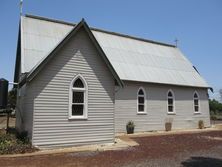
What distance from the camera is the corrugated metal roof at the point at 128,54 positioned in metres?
17.9

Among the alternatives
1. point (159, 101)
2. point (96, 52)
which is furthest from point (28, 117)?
point (159, 101)

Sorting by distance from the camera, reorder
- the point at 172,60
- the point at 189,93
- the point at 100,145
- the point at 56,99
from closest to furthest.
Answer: the point at 56,99 → the point at 100,145 → the point at 189,93 → the point at 172,60

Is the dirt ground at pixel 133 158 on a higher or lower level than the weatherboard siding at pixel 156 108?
lower

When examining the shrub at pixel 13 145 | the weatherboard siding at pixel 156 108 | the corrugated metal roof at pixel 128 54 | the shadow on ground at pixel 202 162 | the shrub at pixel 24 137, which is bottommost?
the shadow on ground at pixel 202 162

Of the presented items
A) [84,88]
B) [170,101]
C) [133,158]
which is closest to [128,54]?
[170,101]

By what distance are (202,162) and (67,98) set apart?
737 cm

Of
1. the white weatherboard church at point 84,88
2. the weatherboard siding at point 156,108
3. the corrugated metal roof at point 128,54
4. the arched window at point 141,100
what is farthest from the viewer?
the arched window at point 141,100

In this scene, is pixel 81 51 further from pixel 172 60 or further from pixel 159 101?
pixel 172 60

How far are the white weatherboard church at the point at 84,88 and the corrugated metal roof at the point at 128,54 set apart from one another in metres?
0.07

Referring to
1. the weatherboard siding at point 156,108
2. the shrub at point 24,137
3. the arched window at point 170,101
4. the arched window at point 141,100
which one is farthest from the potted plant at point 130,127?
the shrub at point 24,137

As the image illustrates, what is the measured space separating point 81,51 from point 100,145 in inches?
213

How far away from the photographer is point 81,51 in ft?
49.0

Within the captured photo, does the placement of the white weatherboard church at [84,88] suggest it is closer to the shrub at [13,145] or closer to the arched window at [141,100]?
the arched window at [141,100]

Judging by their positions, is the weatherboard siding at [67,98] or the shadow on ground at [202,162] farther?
the weatherboard siding at [67,98]
